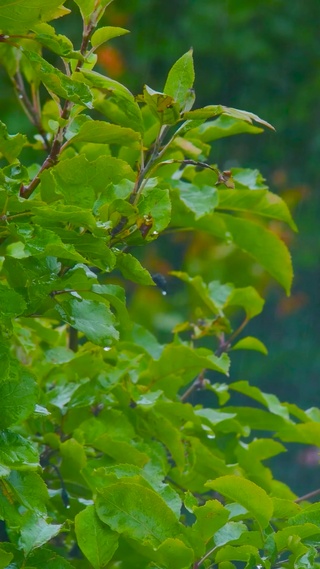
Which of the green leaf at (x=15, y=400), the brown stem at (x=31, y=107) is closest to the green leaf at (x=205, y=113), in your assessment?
the green leaf at (x=15, y=400)

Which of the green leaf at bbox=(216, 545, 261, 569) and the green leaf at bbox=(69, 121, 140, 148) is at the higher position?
the green leaf at bbox=(69, 121, 140, 148)

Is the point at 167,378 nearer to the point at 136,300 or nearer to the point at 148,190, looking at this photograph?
the point at 148,190

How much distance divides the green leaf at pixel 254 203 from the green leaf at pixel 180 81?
0.27 metres

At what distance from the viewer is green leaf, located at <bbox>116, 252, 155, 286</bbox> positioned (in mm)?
704

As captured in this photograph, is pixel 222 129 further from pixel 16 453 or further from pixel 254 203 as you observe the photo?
pixel 16 453

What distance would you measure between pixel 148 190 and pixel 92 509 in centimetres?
25

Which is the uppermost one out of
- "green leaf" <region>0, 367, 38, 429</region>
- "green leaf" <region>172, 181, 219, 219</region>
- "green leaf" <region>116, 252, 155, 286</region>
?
"green leaf" <region>116, 252, 155, 286</region>

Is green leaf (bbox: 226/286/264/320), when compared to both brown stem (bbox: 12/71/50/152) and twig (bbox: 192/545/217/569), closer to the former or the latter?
brown stem (bbox: 12/71/50/152)

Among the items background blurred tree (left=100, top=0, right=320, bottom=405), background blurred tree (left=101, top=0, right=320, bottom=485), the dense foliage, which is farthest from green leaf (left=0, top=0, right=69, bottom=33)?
background blurred tree (left=100, top=0, right=320, bottom=405)

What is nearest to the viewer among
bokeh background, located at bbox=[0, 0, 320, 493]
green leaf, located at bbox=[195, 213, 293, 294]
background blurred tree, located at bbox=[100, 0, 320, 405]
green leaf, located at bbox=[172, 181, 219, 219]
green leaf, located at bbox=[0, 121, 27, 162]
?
green leaf, located at bbox=[0, 121, 27, 162]

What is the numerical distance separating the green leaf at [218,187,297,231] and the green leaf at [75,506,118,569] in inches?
16.3

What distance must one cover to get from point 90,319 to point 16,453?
0.13 metres

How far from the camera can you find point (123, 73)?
15.6ft

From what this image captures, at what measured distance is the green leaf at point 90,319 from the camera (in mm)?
731
